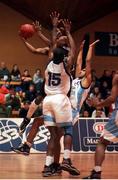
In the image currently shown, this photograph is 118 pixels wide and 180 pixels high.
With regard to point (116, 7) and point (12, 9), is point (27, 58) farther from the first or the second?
point (116, 7)

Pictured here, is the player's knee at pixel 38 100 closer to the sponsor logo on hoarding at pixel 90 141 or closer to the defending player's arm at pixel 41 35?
the defending player's arm at pixel 41 35

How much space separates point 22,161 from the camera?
9.18 m

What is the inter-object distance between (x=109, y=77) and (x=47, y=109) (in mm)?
11434

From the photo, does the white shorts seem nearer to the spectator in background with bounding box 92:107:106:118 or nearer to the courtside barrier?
the courtside barrier

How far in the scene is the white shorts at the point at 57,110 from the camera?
7.00 metres

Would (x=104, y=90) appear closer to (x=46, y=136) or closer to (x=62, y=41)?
(x=46, y=136)

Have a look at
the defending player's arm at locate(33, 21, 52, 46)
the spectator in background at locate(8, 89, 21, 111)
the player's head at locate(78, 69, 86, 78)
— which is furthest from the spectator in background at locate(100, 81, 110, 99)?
the defending player's arm at locate(33, 21, 52, 46)

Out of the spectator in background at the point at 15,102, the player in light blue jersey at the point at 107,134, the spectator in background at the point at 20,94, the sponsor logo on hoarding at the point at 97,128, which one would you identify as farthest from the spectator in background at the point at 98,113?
the player in light blue jersey at the point at 107,134

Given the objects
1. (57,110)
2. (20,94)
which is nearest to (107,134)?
(57,110)

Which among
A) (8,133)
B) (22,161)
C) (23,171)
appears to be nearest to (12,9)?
(8,133)

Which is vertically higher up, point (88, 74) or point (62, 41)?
point (62, 41)

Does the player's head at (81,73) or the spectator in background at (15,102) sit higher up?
the player's head at (81,73)

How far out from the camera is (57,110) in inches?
276

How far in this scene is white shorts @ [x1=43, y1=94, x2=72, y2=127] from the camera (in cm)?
700
